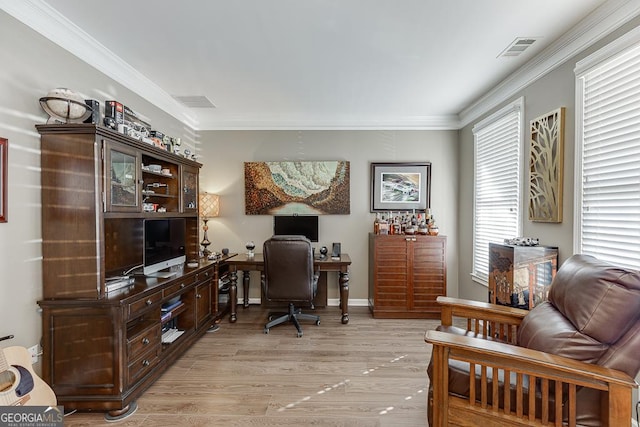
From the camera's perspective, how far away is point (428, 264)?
3.69 metres

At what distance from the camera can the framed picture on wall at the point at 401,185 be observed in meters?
4.13

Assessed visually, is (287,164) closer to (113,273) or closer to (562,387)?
(113,273)

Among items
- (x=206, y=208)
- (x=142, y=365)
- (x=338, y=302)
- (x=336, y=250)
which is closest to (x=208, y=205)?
(x=206, y=208)

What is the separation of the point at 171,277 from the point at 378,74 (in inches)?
106

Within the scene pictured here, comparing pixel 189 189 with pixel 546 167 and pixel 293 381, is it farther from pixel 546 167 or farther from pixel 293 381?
pixel 546 167

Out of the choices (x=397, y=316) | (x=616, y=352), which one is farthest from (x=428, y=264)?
(x=616, y=352)

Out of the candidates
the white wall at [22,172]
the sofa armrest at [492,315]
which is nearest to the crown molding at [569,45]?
the sofa armrest at [492,315]

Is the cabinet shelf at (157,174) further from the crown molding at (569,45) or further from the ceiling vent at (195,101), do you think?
the crown molding at (569,45)

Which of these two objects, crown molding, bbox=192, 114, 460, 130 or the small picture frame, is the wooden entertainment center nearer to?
the small picture frame

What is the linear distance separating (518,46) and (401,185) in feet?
6.73

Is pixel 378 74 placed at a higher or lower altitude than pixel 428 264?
higher

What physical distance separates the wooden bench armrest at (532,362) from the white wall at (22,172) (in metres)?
2.46

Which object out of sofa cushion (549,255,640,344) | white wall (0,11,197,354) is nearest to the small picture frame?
white wall (0,11,197,354)

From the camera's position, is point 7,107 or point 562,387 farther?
point 7,107
